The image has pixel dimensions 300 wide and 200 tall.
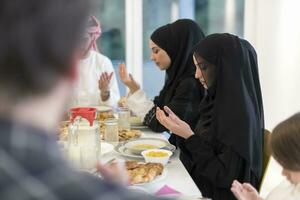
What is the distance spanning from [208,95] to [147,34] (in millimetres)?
1993

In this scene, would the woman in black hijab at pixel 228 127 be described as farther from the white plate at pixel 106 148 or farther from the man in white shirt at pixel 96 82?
the man in white shirt at pixel 96 82

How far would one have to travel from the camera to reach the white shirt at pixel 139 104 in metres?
2.52

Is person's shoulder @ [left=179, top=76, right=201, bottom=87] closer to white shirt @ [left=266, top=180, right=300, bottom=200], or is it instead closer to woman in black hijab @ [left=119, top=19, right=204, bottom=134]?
woman in black hijab @ [left=119, top=19, right=204, bottom=134]

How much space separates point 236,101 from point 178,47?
800 millimetres

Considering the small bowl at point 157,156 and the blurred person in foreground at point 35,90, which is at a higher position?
the blurred person in foreground at point 35,90

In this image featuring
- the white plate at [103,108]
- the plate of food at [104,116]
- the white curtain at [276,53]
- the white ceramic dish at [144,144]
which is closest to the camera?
the white ceramic dish at [144,144]

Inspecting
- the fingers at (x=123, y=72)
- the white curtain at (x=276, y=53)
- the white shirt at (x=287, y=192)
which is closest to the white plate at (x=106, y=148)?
the white shirt at (x=287, y=192)

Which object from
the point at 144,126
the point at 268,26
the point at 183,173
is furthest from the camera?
the point at 268,26

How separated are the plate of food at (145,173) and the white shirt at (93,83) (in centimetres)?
142

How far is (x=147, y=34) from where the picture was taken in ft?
13.1

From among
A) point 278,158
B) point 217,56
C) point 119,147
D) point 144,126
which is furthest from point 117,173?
point 144,126

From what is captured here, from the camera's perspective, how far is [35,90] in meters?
0.39

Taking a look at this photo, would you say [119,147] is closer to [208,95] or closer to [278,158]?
[208,95]

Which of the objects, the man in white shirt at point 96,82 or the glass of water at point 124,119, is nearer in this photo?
the glass of water at point 124,119
